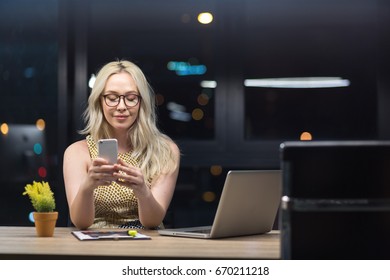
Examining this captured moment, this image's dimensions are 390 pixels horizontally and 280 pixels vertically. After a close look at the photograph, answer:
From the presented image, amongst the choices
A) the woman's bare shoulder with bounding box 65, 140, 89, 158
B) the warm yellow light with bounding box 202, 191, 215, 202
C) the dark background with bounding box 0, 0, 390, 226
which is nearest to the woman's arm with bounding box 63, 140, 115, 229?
the woman's bare shoulder with bounding box 65, 140, 89, 158

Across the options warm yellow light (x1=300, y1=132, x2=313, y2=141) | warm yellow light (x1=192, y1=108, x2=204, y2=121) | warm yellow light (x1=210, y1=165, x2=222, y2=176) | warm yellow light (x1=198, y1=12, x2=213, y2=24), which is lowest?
warm yellow light (x1=210, y1=165, x2=222, y2=176)

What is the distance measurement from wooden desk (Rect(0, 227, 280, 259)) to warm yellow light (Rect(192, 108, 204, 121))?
252cm

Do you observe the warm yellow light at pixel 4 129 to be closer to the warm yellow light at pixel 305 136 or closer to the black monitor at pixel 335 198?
the warm yellow light at pixel 305 136

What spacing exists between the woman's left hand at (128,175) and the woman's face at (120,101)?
0.52 m

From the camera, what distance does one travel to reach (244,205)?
2.19 metres

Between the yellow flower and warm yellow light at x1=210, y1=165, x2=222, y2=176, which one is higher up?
the yellow flower

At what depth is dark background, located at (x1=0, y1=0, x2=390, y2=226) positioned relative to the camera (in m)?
4.62

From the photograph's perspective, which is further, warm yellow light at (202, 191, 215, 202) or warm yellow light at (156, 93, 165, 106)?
warm yellow light at (202, 191, 215, 202)

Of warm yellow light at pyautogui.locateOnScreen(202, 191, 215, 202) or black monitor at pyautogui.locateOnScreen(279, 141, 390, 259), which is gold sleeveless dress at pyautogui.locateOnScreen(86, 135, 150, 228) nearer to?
black monitor at pyautogui.locateOnScreen(279, 141, 390, 259)

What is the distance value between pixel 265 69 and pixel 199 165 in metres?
0.84

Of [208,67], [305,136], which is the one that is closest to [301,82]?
[305,136]

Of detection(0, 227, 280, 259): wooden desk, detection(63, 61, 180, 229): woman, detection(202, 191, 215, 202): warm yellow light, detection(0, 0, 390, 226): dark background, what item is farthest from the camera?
detection(202, 191, 215, 202): warm yellow light

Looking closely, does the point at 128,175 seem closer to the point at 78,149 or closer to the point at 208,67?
the point at 78,149

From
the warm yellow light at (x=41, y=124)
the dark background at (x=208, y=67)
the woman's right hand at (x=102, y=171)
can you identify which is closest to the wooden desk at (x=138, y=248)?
the woman's right hand at (x=102, y=171)
